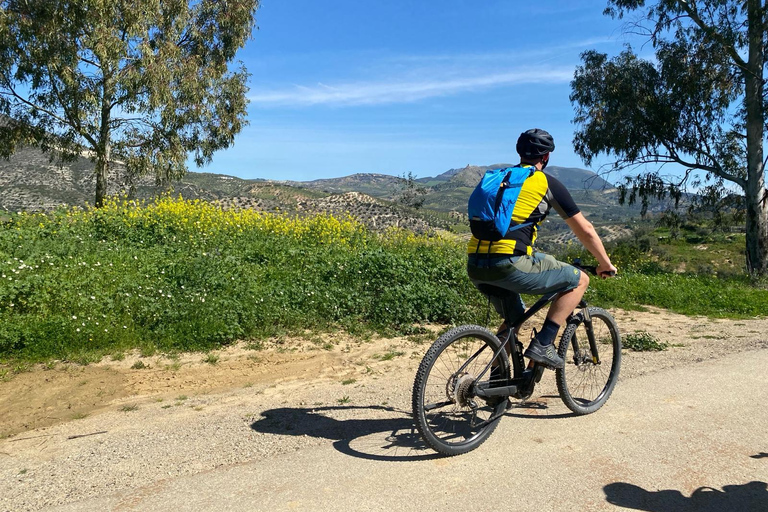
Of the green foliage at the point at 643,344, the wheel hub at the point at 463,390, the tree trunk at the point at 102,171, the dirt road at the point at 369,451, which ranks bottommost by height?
the dirt road at the point at 369,451

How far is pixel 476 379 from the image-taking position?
392 centimetres

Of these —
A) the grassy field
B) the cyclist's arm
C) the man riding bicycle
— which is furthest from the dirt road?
the cyclist's arm

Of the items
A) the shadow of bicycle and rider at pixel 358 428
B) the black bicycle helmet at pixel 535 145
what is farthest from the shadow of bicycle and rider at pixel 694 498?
the black bicycle helmet at pixel 535 145

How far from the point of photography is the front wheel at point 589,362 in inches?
175

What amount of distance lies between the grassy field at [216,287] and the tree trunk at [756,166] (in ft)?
27.4

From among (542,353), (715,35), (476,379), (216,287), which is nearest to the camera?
(476,379)

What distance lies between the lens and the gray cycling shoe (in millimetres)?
4031

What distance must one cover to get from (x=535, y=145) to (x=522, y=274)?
910 millimetres

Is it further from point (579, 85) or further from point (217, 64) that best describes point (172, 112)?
point (579, 85)

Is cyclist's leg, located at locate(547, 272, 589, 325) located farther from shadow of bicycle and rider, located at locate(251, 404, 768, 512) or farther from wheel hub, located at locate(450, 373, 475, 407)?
shadow of bicycle and rider, located at locate(251, 404, 768, 512)

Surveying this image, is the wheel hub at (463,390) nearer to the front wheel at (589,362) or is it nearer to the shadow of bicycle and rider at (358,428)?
the shadow of bicycle and rider at (358,428)

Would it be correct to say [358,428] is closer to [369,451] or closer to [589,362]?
[369,451]

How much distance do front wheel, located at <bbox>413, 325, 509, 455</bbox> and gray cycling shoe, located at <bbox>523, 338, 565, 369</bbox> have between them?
0.19m

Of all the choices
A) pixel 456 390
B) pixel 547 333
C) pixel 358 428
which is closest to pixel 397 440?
pixel 358 428
